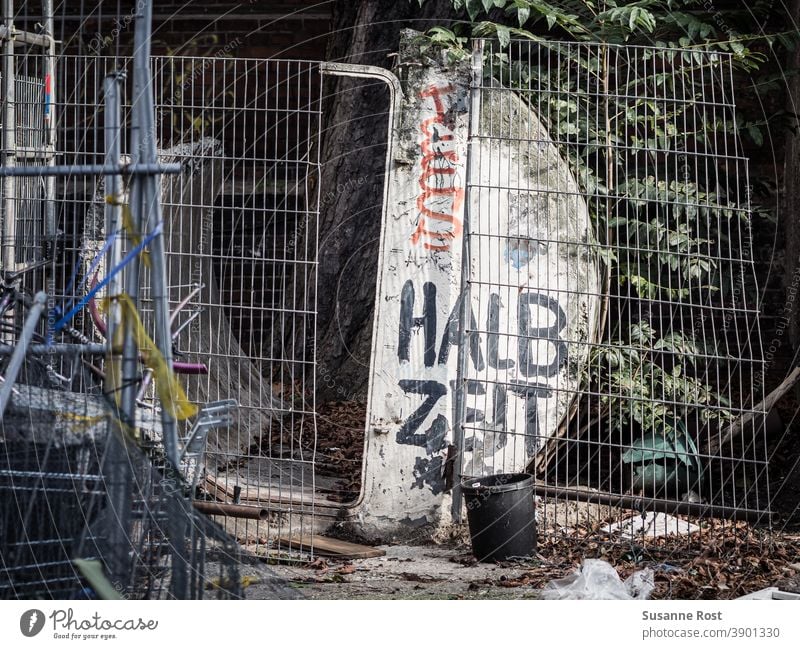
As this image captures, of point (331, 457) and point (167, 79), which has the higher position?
point (167, 79)

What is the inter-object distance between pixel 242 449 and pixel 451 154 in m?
2.24

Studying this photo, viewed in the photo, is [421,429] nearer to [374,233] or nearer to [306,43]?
[374,233]

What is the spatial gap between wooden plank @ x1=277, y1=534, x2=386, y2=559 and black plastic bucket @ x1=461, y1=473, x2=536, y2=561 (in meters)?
0.51

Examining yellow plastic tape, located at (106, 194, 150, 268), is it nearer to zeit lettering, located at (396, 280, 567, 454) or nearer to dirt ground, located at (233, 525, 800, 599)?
dirt ground, located at (233, 525, 800, 599)

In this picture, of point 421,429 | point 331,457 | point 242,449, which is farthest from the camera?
point 331,457

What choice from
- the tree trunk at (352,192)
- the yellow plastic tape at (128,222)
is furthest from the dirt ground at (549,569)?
the tree trunk at (352,192)

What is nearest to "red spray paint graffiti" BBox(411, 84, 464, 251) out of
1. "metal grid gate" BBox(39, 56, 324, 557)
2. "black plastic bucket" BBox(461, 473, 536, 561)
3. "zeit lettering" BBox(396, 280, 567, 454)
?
"zeit lettering" BBox(396, 280, 567, 454)

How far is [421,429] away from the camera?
536 cm

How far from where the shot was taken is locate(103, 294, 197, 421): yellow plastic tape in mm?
3859

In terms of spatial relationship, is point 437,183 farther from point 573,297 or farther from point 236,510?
point 236,510

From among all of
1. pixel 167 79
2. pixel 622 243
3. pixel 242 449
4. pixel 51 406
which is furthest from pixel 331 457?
pixel 51 406

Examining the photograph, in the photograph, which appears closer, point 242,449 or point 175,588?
point 175,588

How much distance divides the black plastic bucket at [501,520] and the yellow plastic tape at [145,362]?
4.91ft
